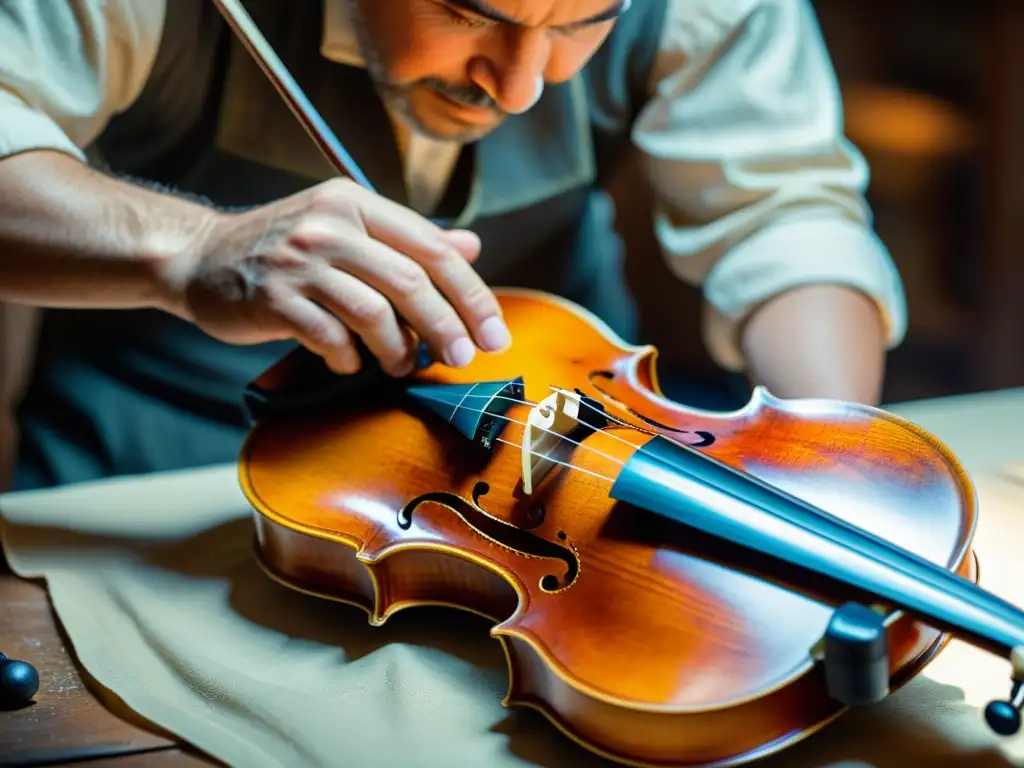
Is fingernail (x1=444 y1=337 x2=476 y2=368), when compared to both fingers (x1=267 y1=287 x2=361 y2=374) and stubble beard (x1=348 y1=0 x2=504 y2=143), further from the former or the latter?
stubble beard (x1=348 y1=0 x2=504 y2=143)

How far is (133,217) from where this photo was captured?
746mm

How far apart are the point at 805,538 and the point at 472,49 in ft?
1.41

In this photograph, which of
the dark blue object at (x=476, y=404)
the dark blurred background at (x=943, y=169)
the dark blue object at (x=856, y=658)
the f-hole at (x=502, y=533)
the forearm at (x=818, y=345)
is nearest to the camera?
the dark blue object at (x=856, y=658)

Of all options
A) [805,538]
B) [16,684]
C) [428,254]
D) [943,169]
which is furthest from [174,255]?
[943,169]

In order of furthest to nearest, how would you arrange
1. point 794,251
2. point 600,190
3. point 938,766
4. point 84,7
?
point 600,190 < point 794,251 < point 84,7 < point 938,766

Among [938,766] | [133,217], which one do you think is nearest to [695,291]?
[133,217]

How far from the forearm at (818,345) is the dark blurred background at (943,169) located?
1.89 ft

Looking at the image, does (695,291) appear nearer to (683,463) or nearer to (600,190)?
(600,190)

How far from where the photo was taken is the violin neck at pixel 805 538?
45 cm

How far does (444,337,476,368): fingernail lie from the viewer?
0.69m

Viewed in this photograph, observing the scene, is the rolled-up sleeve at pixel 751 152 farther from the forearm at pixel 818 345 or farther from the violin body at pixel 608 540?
the violin body at pixel 608 540

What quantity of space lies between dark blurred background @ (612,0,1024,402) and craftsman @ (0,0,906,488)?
1.76 feet

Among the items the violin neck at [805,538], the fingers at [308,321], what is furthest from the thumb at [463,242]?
the violin neck at [805,538]

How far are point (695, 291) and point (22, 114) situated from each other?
97cm
